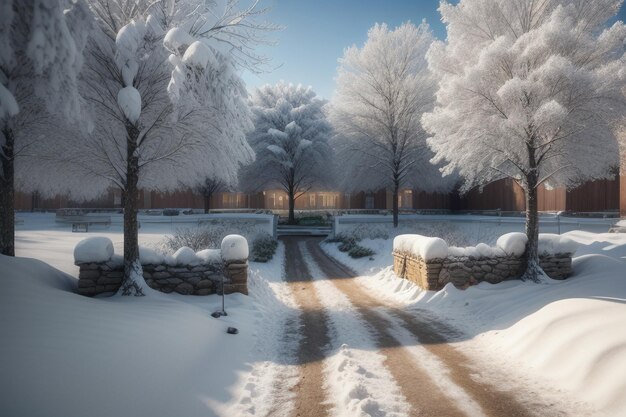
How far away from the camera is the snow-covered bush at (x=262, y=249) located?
569 inches

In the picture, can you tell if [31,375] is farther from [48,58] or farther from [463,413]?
[463,413]

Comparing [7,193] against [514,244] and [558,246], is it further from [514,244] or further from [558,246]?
[558,246]

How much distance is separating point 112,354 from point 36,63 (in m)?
3.65

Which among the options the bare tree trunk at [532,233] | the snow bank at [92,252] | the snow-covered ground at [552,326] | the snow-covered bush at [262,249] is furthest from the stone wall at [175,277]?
the bare tree trunk at [532,233]

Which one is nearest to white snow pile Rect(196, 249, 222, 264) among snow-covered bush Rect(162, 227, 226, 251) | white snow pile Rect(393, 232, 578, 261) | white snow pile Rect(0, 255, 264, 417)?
white snow pile Rect(0, 255, 264, 417)

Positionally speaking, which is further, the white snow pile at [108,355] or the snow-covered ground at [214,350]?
the snow-covered ground at [214,350]

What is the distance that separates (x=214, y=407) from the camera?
4.09 metres

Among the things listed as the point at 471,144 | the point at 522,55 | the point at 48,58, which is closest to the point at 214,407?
the point at 48,58

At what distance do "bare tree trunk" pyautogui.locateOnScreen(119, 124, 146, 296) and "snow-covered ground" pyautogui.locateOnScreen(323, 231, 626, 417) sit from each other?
614cm

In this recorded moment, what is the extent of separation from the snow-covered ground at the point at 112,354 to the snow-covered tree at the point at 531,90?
25.5 ft

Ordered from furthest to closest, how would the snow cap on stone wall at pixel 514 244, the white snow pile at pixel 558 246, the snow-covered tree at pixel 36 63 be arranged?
the white snow pile at pixel 558 246
the snow cap on stone wall at pixel 514 244
the snow-covered tree at pixel 36 63

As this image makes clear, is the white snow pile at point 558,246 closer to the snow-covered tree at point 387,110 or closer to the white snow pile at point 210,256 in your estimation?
the white snow pile at point 210,256

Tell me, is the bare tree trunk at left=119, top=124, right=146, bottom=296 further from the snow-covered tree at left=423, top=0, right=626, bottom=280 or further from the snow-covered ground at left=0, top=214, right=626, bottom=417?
the snow-covered tree at left=423, top=0, right=626, bottom=280

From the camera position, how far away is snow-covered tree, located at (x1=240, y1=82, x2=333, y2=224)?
1052 inches
